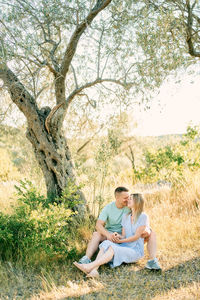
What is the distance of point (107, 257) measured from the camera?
4633 mm

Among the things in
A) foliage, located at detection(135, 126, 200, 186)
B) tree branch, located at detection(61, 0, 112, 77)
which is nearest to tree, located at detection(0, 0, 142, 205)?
tree branch, located at detection(61, 0, 112, 77)

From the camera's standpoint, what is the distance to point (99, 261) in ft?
15.0

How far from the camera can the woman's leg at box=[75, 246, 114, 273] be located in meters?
4.48

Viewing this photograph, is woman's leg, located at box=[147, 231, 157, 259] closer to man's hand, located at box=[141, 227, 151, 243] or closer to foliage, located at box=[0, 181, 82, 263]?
man's hand, located at box=[141, 227, 151, 243]

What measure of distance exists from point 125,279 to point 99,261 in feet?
1.47

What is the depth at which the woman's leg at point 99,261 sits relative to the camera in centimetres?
448

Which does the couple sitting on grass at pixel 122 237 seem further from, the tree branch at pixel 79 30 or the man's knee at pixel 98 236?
the tree branch at pixel 79 30

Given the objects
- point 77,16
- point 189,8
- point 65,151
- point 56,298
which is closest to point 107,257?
point 56,298

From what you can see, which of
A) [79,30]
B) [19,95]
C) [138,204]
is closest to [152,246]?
[138,204]

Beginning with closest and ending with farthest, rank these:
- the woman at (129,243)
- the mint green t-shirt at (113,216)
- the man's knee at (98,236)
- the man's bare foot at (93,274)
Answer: the man's bare foot at (93,274), the woman at (129,243), the man's knee at (98,236), the mint green t-shirt at (113,216)

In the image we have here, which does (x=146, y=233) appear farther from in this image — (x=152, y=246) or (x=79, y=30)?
(x=79, y=30)

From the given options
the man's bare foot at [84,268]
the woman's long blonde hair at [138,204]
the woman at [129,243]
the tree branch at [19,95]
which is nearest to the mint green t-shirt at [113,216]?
the woman at [129,243]

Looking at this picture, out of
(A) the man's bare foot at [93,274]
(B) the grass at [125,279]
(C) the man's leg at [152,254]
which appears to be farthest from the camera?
(C) the man's leg at [152,254]

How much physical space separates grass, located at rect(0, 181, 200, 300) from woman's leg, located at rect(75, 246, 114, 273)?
167mm
